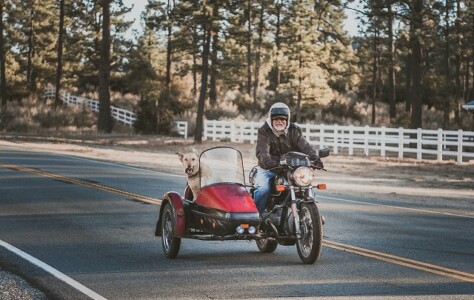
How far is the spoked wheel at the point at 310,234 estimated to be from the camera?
9.41 m

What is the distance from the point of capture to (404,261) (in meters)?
10.1

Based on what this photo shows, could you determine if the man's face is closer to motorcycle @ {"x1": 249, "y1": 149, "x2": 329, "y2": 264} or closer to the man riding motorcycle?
the man riding motorcycle

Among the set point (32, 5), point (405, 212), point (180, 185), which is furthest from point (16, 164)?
point (32, 5)

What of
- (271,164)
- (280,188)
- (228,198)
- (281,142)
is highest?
(281,142)

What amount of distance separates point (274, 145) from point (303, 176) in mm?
933

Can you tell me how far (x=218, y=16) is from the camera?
145 feet

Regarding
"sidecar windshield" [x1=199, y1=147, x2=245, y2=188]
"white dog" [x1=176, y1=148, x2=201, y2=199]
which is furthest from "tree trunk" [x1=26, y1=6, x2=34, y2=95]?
"sidecar windshield" [x1=199, y1=147, x2=245, y2=188]

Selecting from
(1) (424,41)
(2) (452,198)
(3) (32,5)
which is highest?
(3) (32,5)

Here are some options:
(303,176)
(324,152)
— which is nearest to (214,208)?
(303,176)

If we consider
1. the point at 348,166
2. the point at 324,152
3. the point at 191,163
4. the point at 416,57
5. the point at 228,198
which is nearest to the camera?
the point at 228,198

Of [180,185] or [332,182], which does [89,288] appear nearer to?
[180,185]

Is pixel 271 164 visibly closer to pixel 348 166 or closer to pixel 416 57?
pixel 348 166

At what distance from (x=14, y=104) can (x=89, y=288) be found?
50.8m

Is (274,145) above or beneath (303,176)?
above
